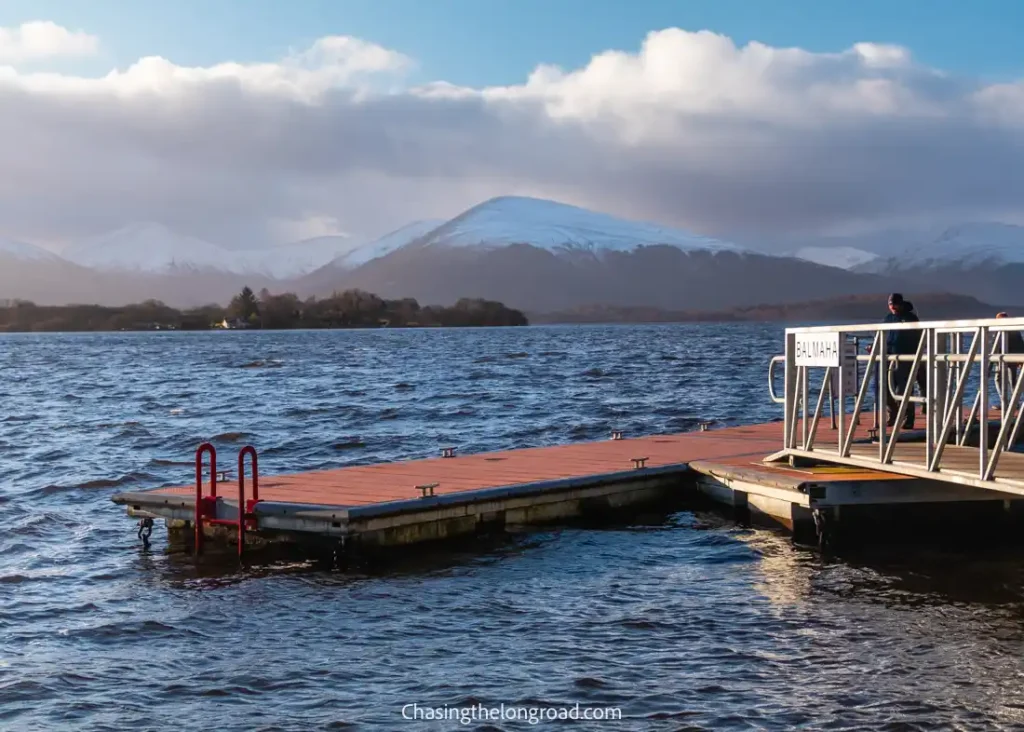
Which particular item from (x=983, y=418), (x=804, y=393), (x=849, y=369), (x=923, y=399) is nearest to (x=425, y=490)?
(x=804, y=393)

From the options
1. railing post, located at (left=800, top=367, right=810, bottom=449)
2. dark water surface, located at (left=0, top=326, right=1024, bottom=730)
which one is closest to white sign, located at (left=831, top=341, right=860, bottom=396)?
railing post, located at (left=800, top=367, right=810, bottom=449)

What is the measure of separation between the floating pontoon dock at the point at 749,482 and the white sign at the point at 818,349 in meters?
0.02

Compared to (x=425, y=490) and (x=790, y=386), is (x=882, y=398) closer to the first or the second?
(x=790, y=386)

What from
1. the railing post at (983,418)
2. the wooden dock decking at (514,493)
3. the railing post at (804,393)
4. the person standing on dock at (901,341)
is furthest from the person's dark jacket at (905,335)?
the railing post at (983,418)

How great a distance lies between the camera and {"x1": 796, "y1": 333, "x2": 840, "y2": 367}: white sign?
559 inches

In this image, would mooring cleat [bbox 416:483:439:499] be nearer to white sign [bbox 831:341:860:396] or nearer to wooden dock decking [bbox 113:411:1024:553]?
wooden dock decking [bbox 113:411:1024:553]

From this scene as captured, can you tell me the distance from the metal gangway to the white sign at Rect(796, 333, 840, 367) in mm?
13

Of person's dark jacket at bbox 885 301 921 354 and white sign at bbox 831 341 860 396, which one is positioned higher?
person's dark jacket at bbox 885 301 921 354

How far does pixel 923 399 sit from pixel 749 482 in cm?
263

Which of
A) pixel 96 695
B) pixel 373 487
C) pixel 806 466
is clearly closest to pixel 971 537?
pixel 806 466

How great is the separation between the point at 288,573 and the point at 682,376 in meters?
42.5

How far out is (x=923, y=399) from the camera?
13844 millimetres

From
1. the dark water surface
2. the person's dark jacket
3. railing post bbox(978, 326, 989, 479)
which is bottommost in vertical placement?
the dark water surface

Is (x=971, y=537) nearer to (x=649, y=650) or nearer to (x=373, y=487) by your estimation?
(x=649, y=650)
